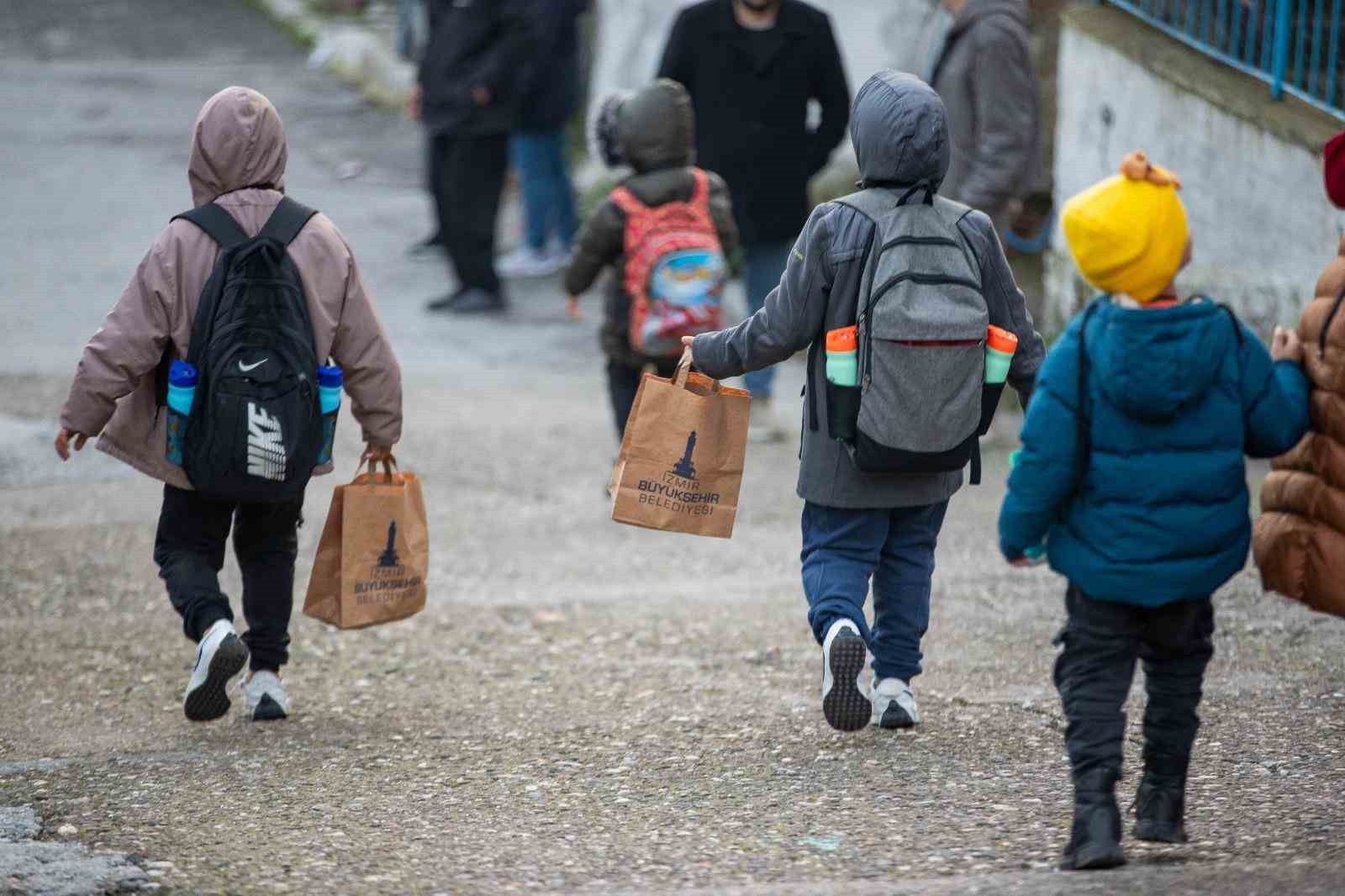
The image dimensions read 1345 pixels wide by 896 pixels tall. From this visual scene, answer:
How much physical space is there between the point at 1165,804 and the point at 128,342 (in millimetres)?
2637

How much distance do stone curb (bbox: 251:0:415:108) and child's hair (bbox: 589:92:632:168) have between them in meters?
9.91

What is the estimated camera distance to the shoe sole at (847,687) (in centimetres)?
416

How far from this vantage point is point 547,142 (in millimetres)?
11531

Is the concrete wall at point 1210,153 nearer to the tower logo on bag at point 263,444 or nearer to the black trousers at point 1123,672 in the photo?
the black trousers at point 1123,672

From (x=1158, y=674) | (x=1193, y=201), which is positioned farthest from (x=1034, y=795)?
(x=1193, y=201)

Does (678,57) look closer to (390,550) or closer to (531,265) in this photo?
(390,550)

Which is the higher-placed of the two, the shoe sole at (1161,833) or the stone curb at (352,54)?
the shoe sole at (1161,833)

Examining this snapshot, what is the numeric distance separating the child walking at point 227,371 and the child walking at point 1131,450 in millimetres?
1872

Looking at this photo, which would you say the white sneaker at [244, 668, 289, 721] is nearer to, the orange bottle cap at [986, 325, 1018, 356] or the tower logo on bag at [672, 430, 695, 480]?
the tower logo on bag at [672, 430, 695, 480]

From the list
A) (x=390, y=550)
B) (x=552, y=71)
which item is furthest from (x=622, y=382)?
(x=552, y=71)

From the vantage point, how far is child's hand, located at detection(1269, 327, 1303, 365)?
144 inches

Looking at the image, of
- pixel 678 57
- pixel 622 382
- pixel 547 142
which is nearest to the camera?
pixel 622 382

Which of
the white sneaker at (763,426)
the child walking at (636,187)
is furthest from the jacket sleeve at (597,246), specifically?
the white sneaker at (763,426)

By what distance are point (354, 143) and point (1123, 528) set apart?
12.6 meters
